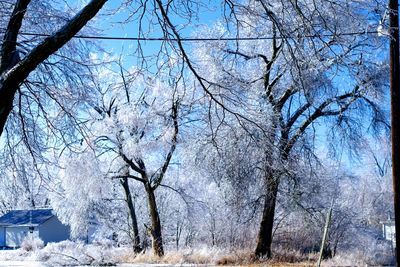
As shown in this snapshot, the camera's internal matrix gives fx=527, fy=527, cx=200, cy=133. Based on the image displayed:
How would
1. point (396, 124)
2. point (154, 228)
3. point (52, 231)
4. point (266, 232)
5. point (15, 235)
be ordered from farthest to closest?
1. point (15, 235)
2. point (52, 231)
3. point (154, 228)
4. point (266, 232)
5. point (396, 124)

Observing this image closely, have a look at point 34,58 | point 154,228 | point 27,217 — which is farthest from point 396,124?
point 27,217

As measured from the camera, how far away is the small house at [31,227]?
4319 centimetres

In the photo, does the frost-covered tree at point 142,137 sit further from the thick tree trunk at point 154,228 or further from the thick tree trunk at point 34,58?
the thick tree trunk at point 34,58

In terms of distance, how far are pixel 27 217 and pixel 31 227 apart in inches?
78.0

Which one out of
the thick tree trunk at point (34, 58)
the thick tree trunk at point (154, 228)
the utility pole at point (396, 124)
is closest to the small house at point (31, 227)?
the thick tree trunk at point (154, 228)

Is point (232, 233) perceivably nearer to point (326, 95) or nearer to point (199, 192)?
point (199, 192)

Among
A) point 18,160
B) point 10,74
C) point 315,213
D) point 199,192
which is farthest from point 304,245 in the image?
point 10,74

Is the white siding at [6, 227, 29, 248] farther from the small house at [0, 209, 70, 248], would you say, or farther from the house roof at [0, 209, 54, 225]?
the house roof at [0, 209, 54, 225]

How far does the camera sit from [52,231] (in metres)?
44.3

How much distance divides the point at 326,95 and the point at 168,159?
7.18 metres

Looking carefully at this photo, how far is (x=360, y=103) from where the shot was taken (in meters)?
18.4

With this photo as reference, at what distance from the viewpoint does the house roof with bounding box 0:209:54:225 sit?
4341 cm

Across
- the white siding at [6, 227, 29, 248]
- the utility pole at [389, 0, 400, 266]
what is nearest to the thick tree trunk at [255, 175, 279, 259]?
the utility pole at [389, 0, 400, 266]

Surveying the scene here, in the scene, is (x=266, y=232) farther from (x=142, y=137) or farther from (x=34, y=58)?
(x=34, y=58)
